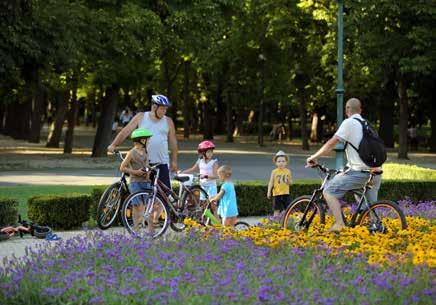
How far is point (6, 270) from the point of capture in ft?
22.0

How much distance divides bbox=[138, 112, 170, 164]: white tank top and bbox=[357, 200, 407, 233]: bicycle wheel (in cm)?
297

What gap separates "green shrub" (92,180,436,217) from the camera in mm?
16000

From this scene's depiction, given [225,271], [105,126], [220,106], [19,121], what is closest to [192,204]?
[225,271]

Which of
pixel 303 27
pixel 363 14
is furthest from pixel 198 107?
pixel 363 14

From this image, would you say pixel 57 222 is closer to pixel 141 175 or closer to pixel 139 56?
pixel 141 175

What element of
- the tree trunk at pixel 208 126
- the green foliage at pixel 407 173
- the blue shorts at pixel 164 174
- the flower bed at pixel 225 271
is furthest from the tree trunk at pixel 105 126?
the flower bed at pixel 225 271

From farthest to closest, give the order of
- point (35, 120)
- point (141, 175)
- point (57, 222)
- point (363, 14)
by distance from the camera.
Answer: point (35, 120)
point (363, 14)
point (57, 222)
point (141, 175)

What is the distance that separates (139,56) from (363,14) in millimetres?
9458

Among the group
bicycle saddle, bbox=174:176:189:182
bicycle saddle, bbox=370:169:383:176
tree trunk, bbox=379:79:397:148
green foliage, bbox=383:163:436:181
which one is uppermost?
tree trunk, bbox=379:79:397:148

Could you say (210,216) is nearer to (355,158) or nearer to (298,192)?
(355,158)

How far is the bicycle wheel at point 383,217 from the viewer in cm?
992

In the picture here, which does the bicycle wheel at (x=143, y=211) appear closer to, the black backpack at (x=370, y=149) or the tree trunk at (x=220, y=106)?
the black backpack at (x=370, y=149)

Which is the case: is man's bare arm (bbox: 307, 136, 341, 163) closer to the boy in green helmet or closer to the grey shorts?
the grey shorts

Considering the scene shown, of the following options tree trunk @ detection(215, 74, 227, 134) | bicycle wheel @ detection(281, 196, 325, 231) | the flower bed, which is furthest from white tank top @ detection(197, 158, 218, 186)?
tree trunk @ detection(215, 74, 227, 134)
